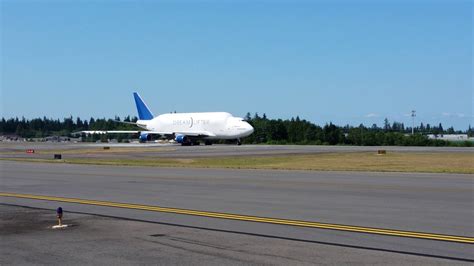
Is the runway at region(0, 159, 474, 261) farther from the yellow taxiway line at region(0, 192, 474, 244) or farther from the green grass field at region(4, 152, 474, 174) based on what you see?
the green grass field at region(4, 152, 474, 174)

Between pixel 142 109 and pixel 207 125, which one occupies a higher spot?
pixel 142 109

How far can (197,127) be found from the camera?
8031 cm

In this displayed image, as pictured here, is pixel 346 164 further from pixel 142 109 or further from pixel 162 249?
pixel 142 109

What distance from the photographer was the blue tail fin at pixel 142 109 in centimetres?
9361

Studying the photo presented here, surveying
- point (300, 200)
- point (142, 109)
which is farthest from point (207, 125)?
point (300, 200)

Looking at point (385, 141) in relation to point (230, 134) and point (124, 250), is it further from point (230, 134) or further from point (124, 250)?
point (124, 250)

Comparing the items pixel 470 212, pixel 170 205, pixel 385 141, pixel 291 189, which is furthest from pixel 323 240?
pixel 385 141

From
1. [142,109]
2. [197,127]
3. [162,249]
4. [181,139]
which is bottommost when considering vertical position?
[162,249]

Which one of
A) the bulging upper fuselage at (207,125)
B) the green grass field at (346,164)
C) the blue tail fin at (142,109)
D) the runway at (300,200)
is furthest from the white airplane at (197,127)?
the runway at (300,200)

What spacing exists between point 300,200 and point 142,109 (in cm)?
8068

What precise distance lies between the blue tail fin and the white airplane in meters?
2.07

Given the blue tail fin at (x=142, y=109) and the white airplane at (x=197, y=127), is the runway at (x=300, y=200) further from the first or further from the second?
the blue tail fin at (x=142, y=109)

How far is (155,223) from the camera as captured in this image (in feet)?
38.1

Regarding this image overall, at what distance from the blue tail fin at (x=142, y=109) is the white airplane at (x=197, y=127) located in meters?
2.07
